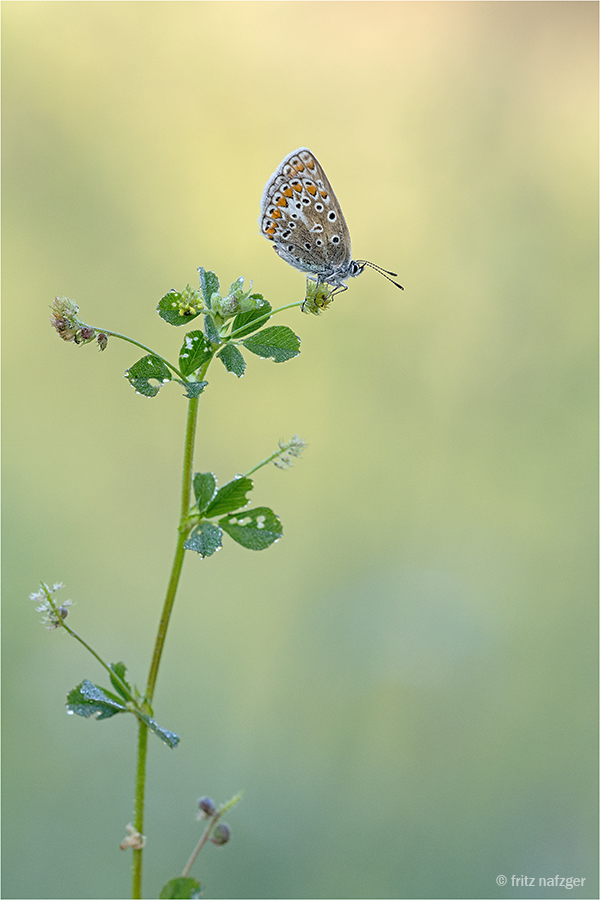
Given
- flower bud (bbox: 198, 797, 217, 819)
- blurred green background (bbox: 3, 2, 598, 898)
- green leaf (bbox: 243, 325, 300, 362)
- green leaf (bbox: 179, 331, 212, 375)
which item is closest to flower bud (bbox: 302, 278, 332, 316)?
green leaf (bbox: 243, 325, 300, 362)

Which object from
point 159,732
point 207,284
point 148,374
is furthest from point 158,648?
point 207,284

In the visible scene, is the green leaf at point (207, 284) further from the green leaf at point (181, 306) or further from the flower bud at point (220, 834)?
the flower bud at point (220, 834)

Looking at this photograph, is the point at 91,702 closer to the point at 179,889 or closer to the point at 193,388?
the point at 179,889

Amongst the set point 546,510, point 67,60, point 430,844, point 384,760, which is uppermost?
point 67,60

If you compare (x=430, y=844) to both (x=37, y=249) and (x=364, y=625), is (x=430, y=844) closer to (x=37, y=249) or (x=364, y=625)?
(x=364, y=625)

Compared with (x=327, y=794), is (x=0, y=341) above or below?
above

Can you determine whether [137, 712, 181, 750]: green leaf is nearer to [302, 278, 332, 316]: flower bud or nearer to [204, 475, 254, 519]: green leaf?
[204, 475, 254, 519]: green leaf

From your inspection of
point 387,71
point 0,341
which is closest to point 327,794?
point 0,341
